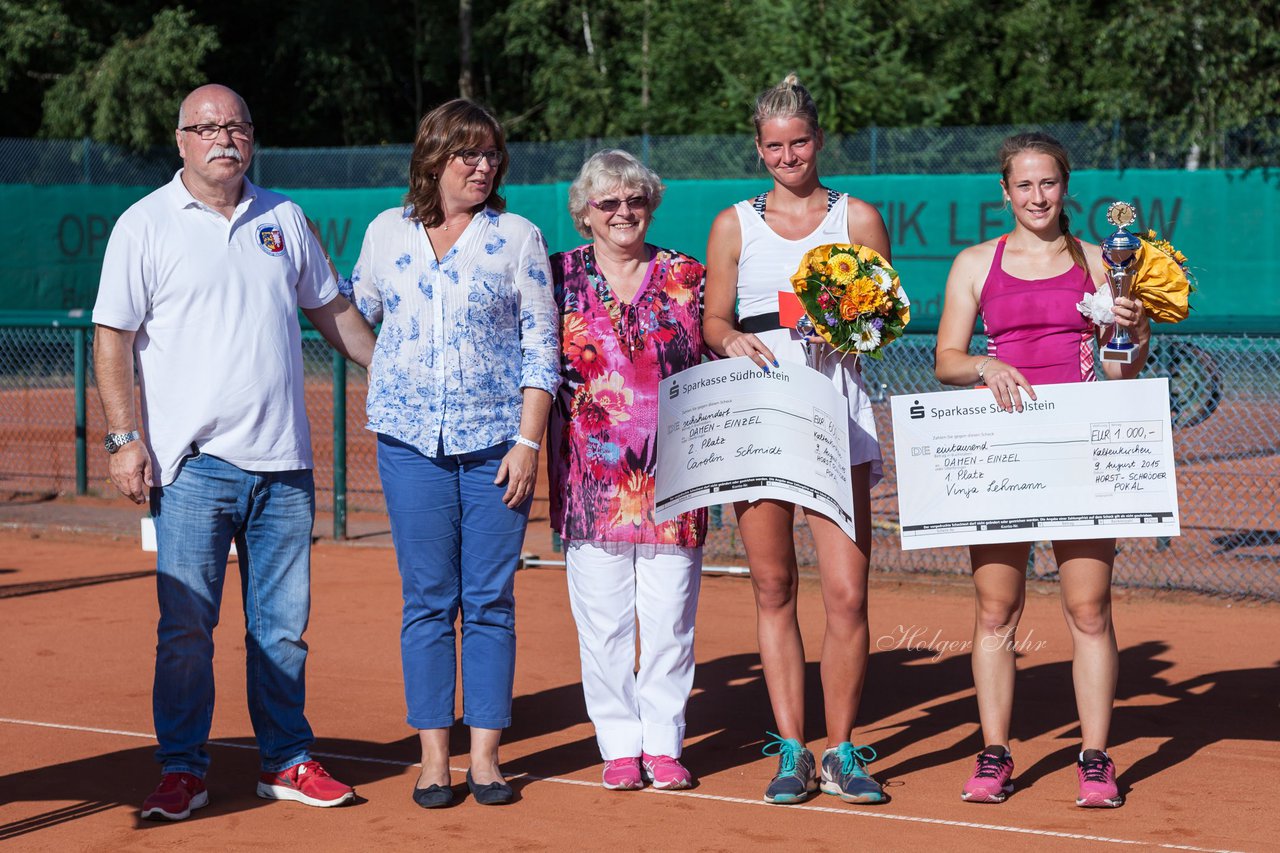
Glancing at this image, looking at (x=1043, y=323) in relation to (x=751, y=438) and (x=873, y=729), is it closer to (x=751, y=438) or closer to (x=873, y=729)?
(x=751, y=438)

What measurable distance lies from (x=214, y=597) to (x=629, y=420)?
4.48 ft

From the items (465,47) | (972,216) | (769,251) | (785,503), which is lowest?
(785,503)

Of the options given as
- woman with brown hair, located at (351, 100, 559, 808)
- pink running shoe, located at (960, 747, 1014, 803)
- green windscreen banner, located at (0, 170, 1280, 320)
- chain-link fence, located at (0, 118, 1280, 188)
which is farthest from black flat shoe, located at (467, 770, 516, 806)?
chain-link fence, located at (0, 118, 1280, 188)

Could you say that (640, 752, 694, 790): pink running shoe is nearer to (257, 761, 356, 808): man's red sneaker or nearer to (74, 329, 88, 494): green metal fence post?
(257, 761, 356, 808): man's red sneaker

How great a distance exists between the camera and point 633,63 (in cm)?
2806

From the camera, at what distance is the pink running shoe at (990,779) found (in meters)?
4.73

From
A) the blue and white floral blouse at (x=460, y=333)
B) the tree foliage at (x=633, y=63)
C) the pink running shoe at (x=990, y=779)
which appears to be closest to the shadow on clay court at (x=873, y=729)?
the pink running shoe at (x=990, y=779)

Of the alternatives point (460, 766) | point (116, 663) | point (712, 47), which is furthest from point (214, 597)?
point (712, 47)

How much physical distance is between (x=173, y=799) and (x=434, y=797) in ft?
2.52

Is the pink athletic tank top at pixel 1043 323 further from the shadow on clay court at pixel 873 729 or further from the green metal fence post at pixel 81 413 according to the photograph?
the green metal fence post at pixel 81 413

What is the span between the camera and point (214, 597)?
4660mm

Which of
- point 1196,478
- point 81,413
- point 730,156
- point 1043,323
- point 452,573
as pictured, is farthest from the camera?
point 730,156

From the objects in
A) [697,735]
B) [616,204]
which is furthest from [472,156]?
[697,735]

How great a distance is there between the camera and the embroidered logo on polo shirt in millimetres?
4586
